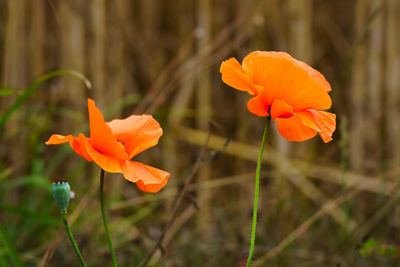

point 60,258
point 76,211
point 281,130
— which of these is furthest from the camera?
point 60,258

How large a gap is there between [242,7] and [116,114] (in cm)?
68

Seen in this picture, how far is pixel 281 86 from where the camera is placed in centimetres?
45

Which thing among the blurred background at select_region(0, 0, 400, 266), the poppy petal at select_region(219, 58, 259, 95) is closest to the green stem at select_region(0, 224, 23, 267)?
the poppy petal at select_region(219, 58, 259, 95)

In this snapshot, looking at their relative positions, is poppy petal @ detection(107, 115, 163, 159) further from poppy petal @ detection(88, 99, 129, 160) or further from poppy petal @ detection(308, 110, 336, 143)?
poppy petal @ detection(308, 110, 336, 143)

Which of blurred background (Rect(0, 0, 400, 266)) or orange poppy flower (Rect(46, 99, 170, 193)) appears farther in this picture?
blurred background (Rect(0, 0, 400, 266))

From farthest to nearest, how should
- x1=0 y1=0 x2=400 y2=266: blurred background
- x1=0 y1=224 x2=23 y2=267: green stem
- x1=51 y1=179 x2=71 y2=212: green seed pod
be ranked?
x1=0 y1=0 x2=400 y2=266: blurred background
x1=0 y1=224 x2=23 y2=267: green stem
x1=51 y1=179 x2=71 y2=212: green seed pod

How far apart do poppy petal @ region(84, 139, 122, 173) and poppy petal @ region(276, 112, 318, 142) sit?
0.17m

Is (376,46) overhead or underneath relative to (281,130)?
overhead

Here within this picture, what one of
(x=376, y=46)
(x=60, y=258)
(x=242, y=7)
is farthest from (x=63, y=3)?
(x=376, y=46)

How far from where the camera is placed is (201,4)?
2043mm

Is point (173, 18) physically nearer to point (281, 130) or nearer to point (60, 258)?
point (60, 258)

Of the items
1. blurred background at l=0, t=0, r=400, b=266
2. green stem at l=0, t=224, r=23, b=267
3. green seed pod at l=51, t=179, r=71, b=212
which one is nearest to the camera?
green seed pod at l=51, t=179, r=71, b=212

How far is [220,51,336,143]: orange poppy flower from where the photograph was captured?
0.44 meters

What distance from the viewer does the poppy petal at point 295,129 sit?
1.57 ft
